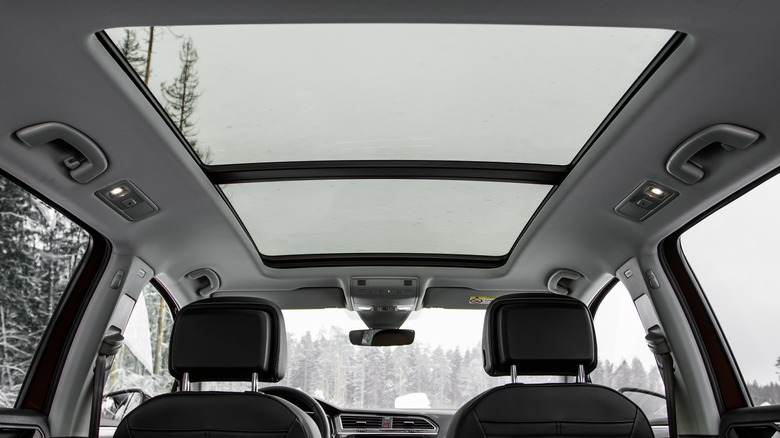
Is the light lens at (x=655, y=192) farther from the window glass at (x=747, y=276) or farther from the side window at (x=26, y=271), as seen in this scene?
the side window at (x=26, y=271)

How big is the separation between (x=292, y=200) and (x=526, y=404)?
83.6 inches

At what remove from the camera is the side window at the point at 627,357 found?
4887 millimetres

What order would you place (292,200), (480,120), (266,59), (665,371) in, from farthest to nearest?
(292,200), (665,371), (480,120), (266,59)

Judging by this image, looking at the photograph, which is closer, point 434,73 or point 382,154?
point 434,73

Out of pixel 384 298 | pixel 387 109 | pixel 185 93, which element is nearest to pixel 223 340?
pixel 185 93

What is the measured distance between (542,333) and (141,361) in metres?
3.23

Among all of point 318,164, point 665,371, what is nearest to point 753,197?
point 665,371

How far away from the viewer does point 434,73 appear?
3033 mm

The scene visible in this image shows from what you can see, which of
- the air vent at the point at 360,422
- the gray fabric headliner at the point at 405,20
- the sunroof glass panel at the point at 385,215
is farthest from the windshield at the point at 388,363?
the gray fabric headliner at the point at 405,20

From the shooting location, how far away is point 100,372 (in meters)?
4.11

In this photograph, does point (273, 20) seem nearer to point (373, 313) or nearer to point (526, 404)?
point (526, 404)

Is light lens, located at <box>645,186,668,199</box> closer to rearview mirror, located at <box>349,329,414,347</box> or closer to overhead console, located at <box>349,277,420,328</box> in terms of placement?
overhead console, located at <box>349,277,420,328</box>

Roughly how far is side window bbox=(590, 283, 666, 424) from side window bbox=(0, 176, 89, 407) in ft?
12.7

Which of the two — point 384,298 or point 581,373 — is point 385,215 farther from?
point 581,373
